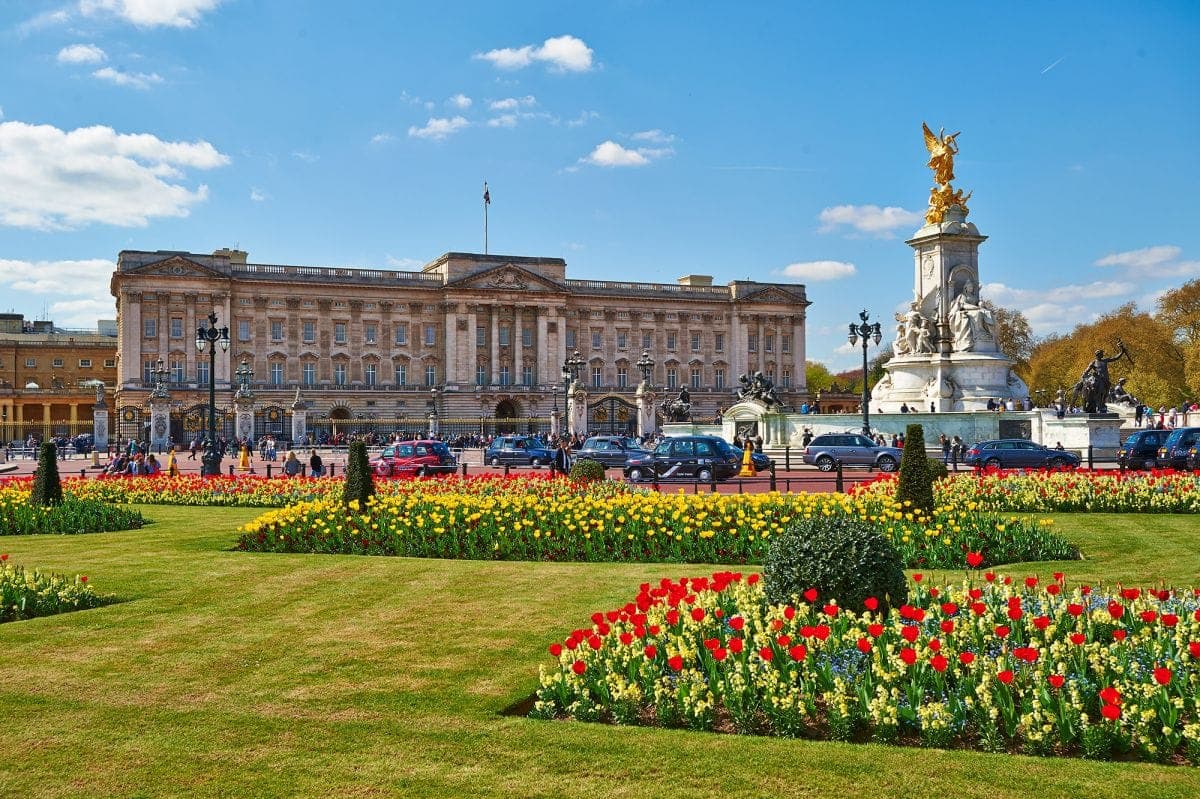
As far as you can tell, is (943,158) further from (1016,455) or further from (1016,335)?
(1016,335)

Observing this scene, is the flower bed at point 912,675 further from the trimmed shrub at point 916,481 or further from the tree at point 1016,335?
the tree at point 1016,335

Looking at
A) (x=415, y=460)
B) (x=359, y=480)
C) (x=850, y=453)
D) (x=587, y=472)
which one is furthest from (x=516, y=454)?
(x=359, y=480)

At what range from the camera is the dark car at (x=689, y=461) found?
28603 millimetres

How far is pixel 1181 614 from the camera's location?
783cm

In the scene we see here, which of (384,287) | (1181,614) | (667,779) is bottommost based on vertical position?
(667,779)

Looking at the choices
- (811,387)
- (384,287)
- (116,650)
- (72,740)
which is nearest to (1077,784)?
(72,740)

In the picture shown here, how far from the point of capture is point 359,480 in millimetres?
16344

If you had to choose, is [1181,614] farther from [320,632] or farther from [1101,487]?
[1101,487]

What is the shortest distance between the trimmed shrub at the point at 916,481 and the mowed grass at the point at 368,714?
221 centimetres

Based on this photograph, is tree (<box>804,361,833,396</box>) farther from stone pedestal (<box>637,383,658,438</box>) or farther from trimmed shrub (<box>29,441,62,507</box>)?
trimmed shrub (<box>29,441,62,507</box>)

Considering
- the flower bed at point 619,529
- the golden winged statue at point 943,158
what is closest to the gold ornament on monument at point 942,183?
the golden winged statue at point 943,158

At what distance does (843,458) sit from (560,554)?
2124 cm

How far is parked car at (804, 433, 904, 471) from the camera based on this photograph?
33.3 metres

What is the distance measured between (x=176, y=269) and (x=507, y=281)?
26264 mm
